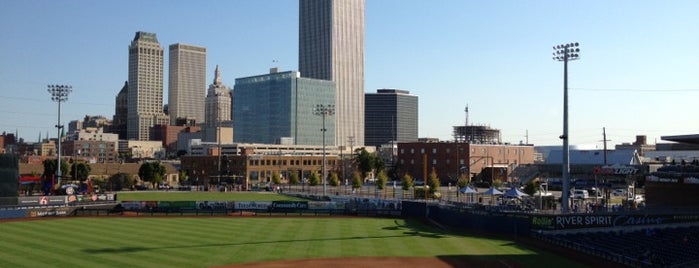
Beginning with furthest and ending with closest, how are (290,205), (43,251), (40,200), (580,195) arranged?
1. (580,195)
2. (290,205)
3. (40,200)
4. (43,251)

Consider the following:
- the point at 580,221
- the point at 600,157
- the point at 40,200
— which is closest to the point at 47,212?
the point at 40,200

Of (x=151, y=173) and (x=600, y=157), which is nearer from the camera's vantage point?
(x=600, y=157)

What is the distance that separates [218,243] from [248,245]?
8.05 feet

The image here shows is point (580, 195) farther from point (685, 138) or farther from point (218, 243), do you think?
point (218, 243)

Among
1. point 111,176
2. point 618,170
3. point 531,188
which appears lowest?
point 531,188

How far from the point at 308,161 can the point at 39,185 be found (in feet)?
218

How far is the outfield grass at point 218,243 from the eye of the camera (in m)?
40.0

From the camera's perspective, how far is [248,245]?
1810 inches

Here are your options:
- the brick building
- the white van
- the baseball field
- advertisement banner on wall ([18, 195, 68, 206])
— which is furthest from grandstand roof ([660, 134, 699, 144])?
the brick building

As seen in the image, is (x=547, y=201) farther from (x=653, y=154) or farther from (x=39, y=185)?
(x=39, y=185)

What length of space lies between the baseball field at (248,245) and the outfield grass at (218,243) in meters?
0.06

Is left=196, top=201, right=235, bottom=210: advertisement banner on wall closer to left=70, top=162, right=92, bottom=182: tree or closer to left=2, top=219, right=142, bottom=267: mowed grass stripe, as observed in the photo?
left=2, top=219, right=142, bottom=267: mowed grass stripe

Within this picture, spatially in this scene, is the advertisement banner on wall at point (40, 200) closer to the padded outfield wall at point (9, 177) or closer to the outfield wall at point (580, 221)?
the padded outfield wall at point (9, 177)

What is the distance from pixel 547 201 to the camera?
A: 215 ft
